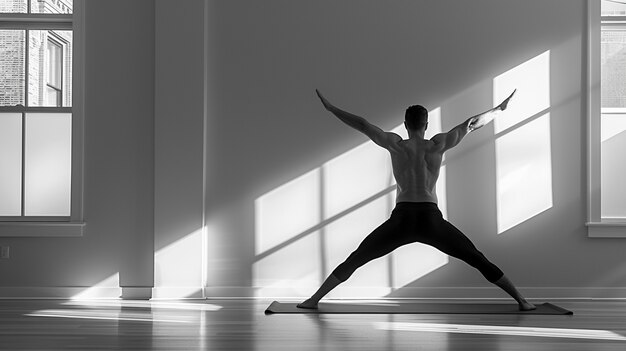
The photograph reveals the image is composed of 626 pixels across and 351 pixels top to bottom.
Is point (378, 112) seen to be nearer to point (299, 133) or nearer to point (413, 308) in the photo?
point (299, 133)

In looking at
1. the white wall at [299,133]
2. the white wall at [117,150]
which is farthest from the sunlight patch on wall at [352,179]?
the white wall at [117,150]

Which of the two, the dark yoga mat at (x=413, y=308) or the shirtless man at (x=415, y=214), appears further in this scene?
the dark yoga mat at (x=413, y=308)

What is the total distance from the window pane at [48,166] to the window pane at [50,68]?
0.12 metres

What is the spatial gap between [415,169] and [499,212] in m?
1.04

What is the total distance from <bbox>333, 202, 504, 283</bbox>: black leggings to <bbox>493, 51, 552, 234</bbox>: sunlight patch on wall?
94 centimetres

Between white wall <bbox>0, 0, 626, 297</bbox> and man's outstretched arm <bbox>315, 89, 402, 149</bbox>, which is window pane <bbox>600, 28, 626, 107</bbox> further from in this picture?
man's outstretched arm <bbox>315, 89, 402, 149</bbox>

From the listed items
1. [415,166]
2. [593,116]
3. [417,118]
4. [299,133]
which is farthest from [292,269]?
[593,116]

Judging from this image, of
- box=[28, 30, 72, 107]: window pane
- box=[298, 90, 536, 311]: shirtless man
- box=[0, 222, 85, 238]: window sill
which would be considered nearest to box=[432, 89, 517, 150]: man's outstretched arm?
box=[298, 90, 536, 311]: shirtless man

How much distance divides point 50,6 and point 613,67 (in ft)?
12.7

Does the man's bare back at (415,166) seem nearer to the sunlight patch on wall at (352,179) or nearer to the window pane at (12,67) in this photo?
the sunlight patch on wall at (352,179)

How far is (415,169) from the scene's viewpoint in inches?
184

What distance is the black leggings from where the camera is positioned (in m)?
4.55

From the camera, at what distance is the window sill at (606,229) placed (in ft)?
17.6

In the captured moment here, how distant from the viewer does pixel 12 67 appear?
18.2 feet
